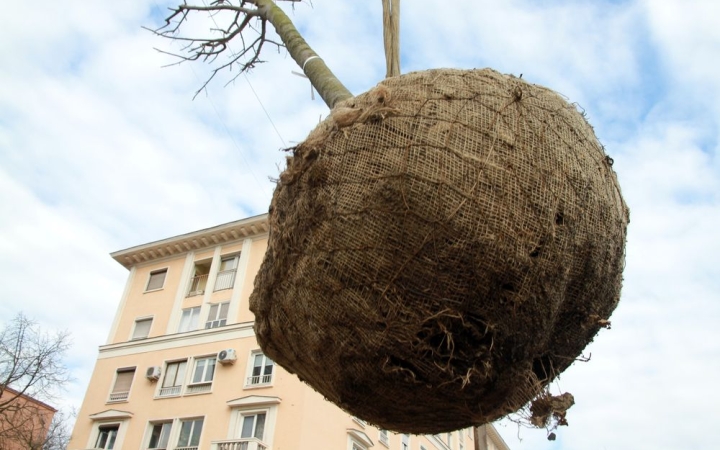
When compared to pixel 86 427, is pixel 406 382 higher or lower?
lower

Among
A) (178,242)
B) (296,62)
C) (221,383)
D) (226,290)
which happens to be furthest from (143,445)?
(296,62)

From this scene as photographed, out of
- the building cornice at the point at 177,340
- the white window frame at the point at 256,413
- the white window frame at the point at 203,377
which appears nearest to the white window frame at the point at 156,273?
the building cornice at the point at 177,340

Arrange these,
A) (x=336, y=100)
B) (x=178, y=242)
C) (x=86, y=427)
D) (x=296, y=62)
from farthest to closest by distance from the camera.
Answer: (x=178, y=242) < (x=86, y=427) < (x=296, y=62) < (x=336, y=100)

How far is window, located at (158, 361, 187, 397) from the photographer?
18781mm

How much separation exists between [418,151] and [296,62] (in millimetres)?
1484

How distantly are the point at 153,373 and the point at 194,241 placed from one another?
517cm

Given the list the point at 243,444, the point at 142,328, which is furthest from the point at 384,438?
the point at 142,328

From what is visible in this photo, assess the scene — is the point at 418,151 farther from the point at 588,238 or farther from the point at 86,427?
the point at 86,427

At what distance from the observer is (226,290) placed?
20266mm

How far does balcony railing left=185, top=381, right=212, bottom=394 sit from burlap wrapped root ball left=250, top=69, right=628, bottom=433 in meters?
17.2

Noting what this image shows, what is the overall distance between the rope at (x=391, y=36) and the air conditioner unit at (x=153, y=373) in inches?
728

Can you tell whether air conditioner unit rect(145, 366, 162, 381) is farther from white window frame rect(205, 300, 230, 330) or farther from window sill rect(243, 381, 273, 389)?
window sill rect(243, 381, 273, 389)

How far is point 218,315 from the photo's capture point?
19828mm

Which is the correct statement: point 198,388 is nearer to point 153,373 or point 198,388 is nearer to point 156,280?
point 153,373
